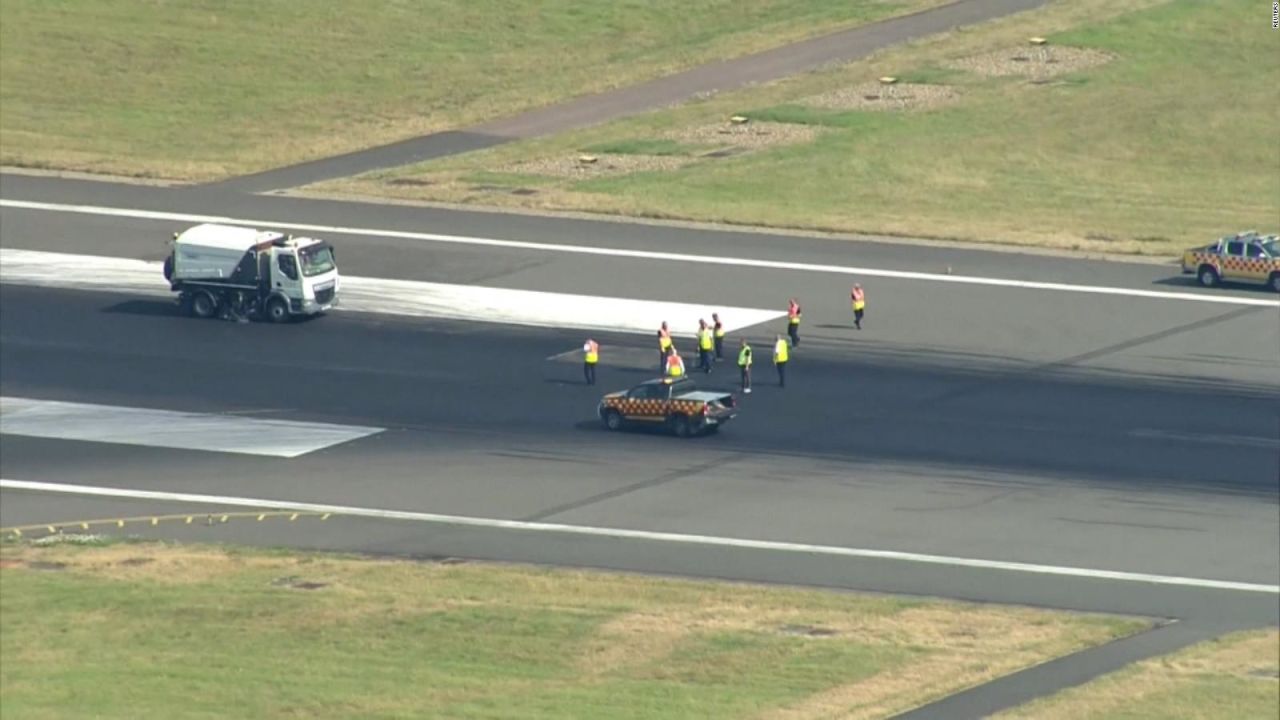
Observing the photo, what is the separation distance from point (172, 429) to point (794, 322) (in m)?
19.1

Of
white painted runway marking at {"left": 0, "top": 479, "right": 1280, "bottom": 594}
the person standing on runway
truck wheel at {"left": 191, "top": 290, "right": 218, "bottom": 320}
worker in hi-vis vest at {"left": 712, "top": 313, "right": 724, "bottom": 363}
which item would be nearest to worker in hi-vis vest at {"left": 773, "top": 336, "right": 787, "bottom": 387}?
the person standing on runway

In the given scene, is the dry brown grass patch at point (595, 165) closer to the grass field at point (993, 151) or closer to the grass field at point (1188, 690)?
the grass field at point (993, 151)

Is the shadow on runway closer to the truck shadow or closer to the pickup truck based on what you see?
the pickup truck

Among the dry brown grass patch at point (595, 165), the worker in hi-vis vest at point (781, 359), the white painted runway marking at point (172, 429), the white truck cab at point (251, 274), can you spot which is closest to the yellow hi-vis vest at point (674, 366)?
the worker in hi-vis vest at point (781, 359)

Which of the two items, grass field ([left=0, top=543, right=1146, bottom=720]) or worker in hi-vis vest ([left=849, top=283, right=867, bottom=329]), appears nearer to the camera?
grass field ([left=0, top=543, right=1146, bottom=720])

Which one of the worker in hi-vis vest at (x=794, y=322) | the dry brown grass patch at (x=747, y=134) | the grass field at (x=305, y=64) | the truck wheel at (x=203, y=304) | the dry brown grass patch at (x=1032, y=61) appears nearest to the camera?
the worker in hi-vis vest at (x=794, y=322)

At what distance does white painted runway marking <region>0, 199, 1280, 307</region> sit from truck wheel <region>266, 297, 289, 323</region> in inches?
482

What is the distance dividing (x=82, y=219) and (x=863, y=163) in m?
32.2

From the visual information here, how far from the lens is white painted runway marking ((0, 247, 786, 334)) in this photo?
75.3 meters

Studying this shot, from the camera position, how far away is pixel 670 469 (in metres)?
60.2

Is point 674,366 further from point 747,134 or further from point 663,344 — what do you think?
point 747,134

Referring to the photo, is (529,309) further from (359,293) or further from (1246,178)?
(1246,178)

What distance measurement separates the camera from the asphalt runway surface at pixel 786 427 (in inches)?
2098

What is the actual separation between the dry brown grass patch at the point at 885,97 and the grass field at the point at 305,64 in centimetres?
906
